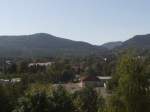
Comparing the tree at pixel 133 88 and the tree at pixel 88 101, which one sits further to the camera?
the tree at pixel 88 101

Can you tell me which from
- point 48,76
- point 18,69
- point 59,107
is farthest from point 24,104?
point 18,69

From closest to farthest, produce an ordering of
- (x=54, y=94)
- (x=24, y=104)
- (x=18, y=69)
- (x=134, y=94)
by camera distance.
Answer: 1. (x=134, y=94)
2. (x=24, y=104)
3. (x=54, y=94)
4. (x=18, y=69)

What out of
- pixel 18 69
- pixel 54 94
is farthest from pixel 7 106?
pixel 18 69

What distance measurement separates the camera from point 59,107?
62.2 feet

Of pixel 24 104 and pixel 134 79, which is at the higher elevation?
pixel 134 79

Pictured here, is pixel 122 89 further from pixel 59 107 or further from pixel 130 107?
pixel 59 107

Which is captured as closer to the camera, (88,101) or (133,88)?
(133,88)

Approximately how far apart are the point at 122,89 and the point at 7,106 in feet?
32.3

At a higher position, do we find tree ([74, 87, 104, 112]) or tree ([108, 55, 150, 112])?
tree ([108, 55, 150, 112])

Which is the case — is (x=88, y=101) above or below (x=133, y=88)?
below

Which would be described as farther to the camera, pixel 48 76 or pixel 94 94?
pixel 48 76

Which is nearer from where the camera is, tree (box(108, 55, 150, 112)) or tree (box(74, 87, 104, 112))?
tree (box(108, 55, 150, 112))

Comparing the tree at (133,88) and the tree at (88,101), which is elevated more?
the tree at (133,88)

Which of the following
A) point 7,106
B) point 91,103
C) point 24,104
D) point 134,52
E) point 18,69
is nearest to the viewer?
point 134,52
